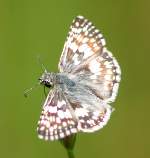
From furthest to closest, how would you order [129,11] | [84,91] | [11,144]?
[129,11] < [11,144] < [84,91]

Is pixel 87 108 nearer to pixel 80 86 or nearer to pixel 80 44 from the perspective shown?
pixel 80 86

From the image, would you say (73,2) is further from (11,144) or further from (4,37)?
(11,144)

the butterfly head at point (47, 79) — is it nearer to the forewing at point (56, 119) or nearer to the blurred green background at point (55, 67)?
the forewing at point (56, 119)

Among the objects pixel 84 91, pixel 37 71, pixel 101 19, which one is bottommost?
pixel 84 91

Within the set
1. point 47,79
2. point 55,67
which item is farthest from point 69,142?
point 55,67

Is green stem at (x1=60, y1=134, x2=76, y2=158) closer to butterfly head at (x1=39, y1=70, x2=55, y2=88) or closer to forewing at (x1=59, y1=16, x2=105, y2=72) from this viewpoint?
butterfly head at (x1=39, y1=70, x2=55, y2=88)

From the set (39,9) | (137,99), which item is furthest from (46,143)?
(39,9)

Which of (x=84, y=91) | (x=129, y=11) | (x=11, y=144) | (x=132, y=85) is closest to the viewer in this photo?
(x=84, y=91)
